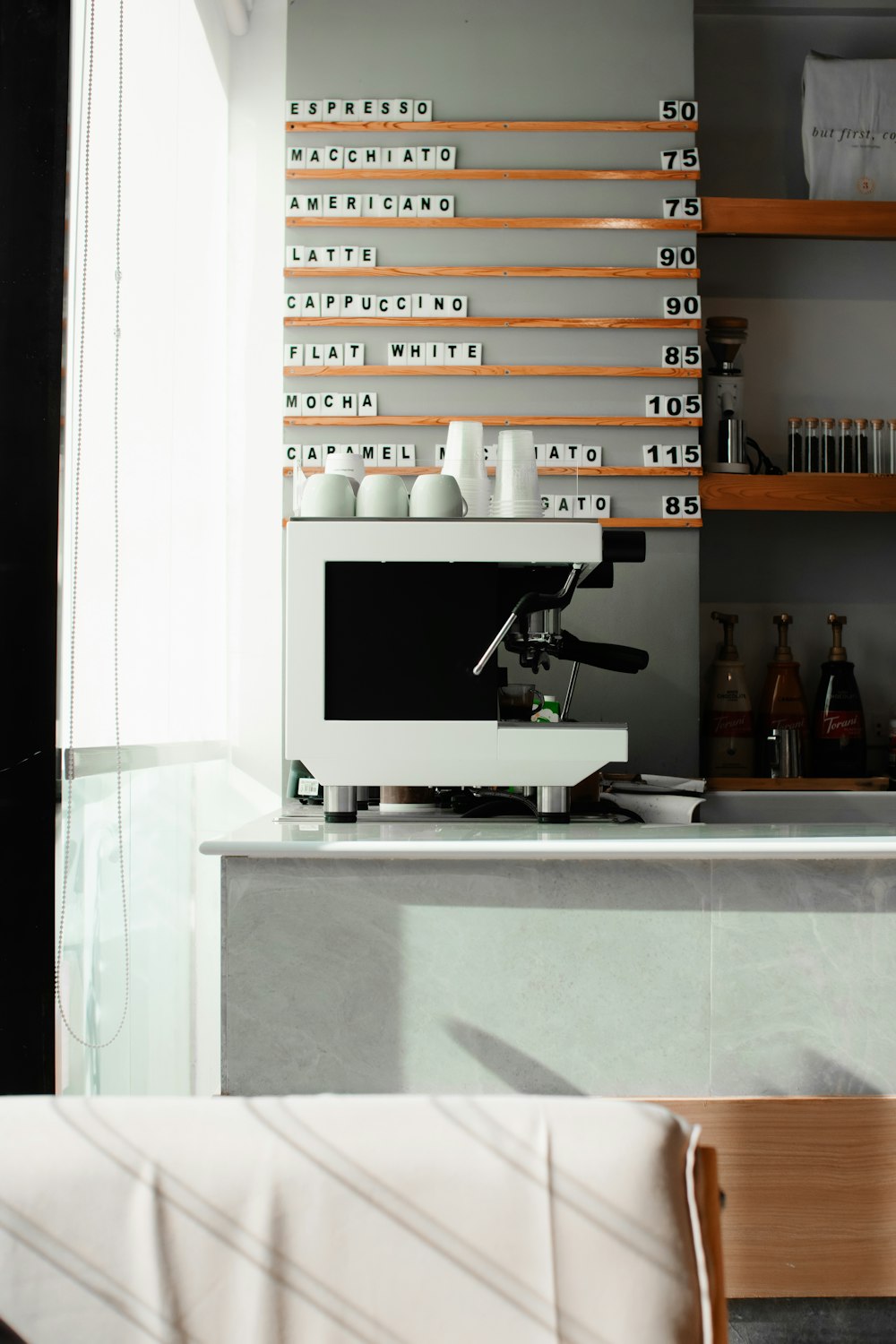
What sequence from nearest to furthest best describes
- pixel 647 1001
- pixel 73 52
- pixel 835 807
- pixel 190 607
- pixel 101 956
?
pixel 647 1001 < pixel 73 52 < pixel 101 956 < pixel 190 607 < pixel 835 807

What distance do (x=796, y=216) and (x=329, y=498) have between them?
6.35 feet

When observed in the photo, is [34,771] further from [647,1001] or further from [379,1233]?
[379,1233]

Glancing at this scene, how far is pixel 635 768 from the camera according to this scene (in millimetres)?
3119

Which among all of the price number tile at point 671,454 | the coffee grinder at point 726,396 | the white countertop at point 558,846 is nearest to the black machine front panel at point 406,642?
the white countertop at point 558,846

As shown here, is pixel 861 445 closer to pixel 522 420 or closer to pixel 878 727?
pixel 878 727

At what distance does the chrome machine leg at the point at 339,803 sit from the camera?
6.26 ft

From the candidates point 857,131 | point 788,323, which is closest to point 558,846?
point 788,323

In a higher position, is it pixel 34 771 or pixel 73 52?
pixel 73 52

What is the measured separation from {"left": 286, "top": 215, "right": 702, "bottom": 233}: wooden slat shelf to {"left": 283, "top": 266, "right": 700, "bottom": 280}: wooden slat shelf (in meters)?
0.11

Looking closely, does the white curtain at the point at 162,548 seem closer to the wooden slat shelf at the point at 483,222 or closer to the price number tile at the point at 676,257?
the wooden slat shelf at the point at 483,222

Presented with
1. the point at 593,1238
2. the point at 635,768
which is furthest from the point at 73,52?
the point at 635,768

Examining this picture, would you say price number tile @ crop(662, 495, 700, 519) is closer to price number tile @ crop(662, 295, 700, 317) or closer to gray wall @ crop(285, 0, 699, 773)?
gray wall @ crop(285, 0, 699, 773)

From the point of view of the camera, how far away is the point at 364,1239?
2.47 ft

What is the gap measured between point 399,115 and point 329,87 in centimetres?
21
